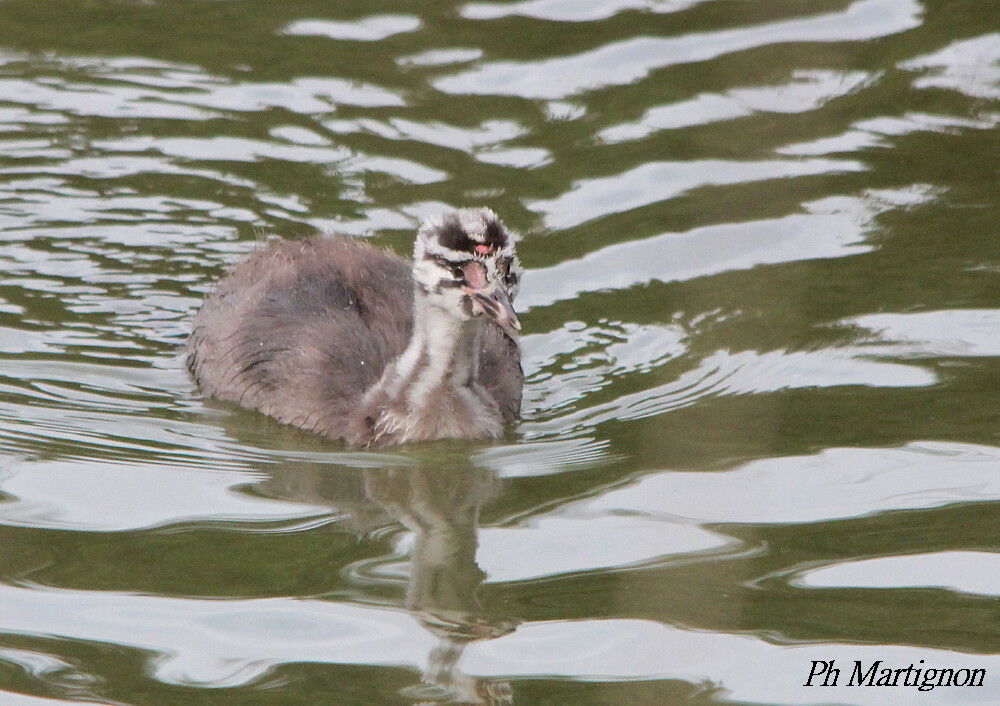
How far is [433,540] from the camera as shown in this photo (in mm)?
7609

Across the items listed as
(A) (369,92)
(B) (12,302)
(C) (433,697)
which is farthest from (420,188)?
(C) (433,697)

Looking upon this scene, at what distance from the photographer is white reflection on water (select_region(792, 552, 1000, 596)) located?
6.81m

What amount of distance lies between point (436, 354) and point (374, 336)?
30.8 inches

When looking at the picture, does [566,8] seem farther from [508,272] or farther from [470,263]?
[470,263]

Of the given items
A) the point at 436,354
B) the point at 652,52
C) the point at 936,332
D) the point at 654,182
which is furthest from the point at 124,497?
the point at 652,52

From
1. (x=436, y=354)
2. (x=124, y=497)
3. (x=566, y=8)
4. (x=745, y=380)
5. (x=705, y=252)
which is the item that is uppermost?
(x=566, y=8)

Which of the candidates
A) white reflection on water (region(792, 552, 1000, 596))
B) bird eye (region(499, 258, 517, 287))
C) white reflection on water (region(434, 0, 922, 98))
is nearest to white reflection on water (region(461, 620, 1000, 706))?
white reflection on water (region(792, 552, 1000, 596))

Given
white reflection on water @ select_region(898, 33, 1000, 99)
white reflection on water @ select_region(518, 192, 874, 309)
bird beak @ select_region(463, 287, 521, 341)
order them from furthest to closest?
1. white reflection on water @ select_region(898, 33, 1000, 99)
2. white reflection on water @ select_region(518, 192, 874, 309)
3. bird beak @ select_region(463, 287, 521, 341)

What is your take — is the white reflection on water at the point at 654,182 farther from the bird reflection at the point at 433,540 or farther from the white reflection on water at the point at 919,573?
the white reflection on water at the point at 919,573

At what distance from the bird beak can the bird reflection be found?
77 centimetres

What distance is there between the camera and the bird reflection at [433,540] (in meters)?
6.17

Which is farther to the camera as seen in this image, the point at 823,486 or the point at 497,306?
the point at 497,306

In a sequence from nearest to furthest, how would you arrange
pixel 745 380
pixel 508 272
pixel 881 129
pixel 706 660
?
pixel 706 660 < pixel 508 272 < pixel 745 380 < pixel 881 129

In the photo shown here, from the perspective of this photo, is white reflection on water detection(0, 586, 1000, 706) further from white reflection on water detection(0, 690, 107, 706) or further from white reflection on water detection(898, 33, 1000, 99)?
white reflection on water detection(898, 33, 1000, 99)
